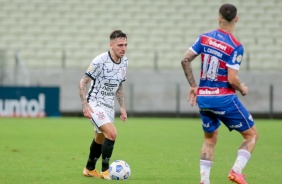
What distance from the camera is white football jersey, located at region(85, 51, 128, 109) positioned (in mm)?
10789

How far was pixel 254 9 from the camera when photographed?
3195cm

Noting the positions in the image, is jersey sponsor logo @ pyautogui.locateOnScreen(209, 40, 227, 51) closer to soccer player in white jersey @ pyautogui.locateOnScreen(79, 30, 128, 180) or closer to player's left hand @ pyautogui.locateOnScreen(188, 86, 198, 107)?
player's left hand @ pyautogui.locateOnScreen(188, 86, 198, 107)

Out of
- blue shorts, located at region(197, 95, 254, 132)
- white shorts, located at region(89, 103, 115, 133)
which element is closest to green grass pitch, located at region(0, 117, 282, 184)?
white shorts, located at region(89, 103, 115, 133)

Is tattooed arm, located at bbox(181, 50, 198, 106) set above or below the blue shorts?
above

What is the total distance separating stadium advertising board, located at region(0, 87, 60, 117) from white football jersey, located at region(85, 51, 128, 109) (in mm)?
16170

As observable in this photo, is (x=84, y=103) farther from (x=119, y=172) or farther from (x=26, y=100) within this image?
(x=26, y=100)

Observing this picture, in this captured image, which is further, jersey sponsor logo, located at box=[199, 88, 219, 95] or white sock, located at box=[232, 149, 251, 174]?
jersey sponsor logo, located at box=[199, 88, 219, 95]

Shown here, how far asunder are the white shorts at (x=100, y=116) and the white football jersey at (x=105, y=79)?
0.07 meters

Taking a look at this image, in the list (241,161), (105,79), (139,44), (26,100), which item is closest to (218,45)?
(241,161)

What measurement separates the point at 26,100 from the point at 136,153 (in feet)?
41.8

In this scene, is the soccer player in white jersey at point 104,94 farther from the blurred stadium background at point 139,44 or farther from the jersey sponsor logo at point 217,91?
the blurred stadium background at point 139,44

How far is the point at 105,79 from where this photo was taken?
35.6ft

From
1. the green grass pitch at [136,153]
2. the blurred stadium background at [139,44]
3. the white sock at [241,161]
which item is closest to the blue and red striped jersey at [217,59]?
the white sock at [241,161]

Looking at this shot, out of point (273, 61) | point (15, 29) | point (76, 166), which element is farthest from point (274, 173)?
point (15, 29)
